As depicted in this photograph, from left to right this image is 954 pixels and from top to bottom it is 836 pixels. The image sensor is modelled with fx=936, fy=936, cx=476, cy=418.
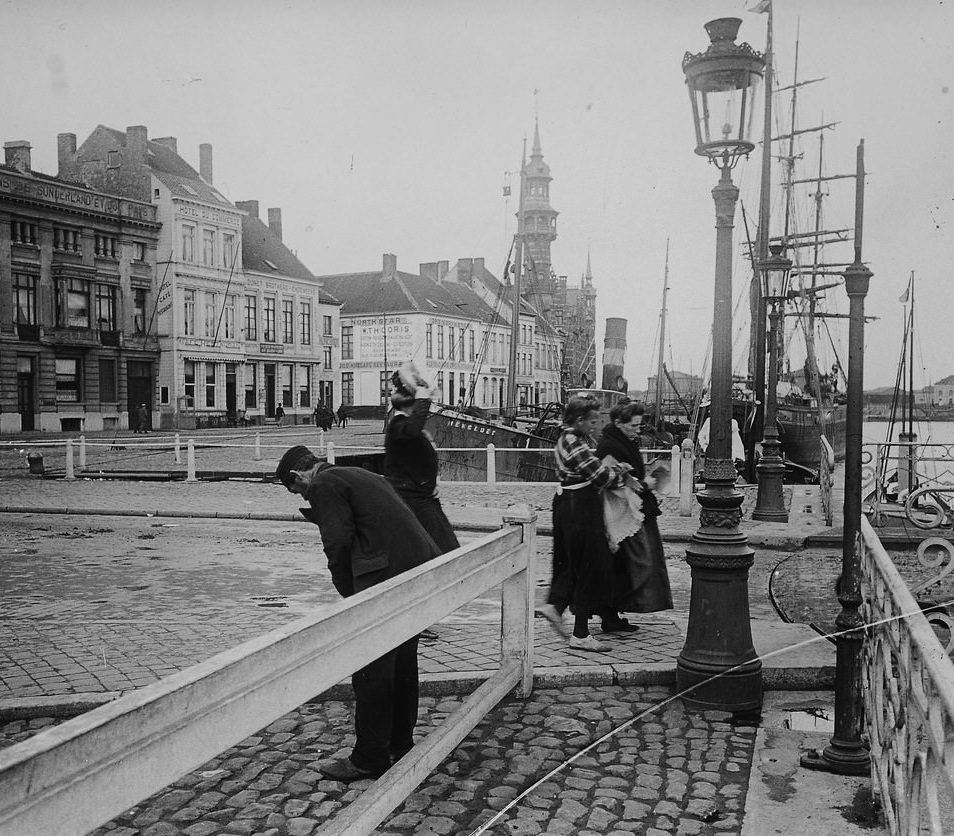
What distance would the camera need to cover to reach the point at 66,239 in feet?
141

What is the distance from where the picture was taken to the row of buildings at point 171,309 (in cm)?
4116

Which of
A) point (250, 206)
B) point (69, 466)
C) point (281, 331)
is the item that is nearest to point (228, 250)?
point (281, 331)

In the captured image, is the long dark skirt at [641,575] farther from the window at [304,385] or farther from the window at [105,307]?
the window at [304,385]

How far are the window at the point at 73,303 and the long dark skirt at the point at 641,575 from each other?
137 ft

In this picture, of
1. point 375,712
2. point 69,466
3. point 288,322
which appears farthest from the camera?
point 288,322

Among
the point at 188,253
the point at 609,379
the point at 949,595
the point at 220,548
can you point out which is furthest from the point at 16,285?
the point at 949,595

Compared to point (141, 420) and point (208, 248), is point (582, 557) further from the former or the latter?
point (208, 248)

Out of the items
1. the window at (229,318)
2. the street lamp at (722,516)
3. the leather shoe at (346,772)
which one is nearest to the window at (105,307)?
the window at (229,318)

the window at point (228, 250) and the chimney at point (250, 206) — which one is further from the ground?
the chimney at point (250, 206)

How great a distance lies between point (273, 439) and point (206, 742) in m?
35.9

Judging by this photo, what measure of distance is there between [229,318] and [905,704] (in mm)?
53295

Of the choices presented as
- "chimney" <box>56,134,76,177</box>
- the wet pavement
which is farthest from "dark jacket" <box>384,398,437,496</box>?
"chimney" <box>56,134,76,177</box>

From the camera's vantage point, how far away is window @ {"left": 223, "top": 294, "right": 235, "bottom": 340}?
53.2 m

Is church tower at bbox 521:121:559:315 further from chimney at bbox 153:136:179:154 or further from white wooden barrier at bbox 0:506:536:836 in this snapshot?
white wooden barrier at bbox 0:506:536:836
